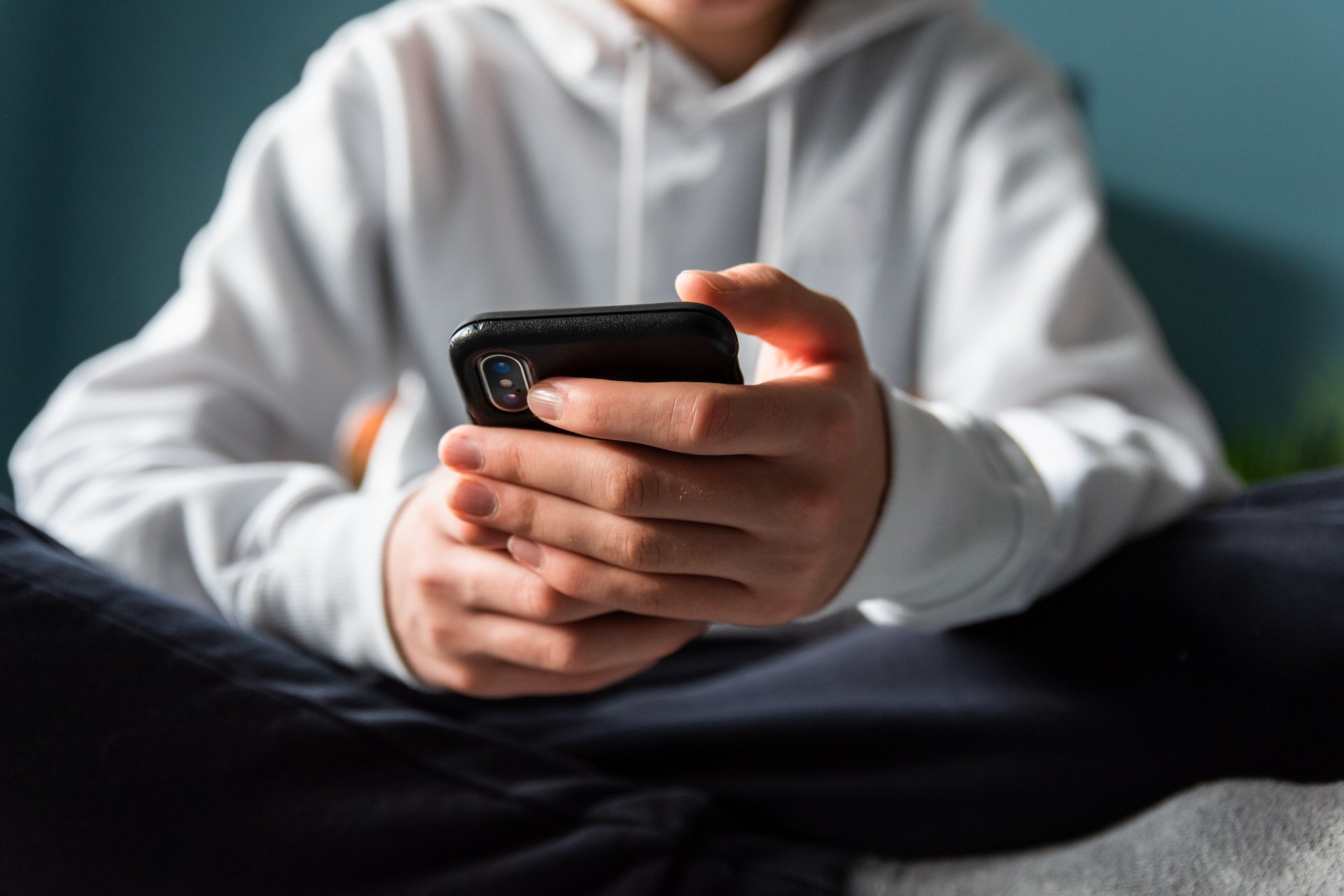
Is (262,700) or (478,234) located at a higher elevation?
(478,234)

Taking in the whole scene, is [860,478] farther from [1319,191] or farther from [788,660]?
[1319,191]

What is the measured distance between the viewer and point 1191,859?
1.39ft

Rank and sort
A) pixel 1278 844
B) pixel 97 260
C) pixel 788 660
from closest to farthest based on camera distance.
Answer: pixel 1278 844, pixel 788 660, pixel 97 260

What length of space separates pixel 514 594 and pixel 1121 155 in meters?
1.44

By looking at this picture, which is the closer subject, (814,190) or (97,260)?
(814,190)

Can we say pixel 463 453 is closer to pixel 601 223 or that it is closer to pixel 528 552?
pixel 528 552

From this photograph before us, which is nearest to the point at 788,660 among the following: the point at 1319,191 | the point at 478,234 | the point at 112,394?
the point at 478,234

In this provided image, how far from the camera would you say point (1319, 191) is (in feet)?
4.85

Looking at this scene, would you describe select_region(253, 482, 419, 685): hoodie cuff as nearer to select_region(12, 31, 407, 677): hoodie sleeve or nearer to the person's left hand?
select_region(12, 31, 407, 677): hoodie sleeve

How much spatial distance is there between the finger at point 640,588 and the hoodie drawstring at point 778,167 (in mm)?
399

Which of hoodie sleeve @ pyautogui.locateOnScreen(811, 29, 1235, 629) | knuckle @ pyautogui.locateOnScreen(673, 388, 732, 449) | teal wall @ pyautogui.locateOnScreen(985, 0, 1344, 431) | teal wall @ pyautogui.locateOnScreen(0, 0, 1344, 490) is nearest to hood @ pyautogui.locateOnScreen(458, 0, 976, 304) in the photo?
hoodie sleeve @ pyautogui.locateOnScreen(811, 29, 1235, 629)

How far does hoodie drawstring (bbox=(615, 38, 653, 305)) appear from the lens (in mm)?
734

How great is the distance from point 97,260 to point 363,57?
32.0 inches

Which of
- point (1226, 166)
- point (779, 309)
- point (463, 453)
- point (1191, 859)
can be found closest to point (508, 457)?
point (463, 453)
